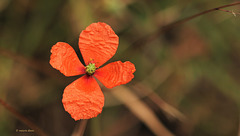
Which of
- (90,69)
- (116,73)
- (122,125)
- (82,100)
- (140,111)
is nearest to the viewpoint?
(82,100)

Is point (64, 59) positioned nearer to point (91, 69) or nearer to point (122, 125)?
point (91, 69)

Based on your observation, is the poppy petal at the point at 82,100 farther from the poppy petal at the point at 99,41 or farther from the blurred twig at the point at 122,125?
the blurred twig at the point at 122,125

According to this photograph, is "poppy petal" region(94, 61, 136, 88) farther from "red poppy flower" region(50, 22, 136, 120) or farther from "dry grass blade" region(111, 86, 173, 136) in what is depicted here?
"dry grass blade" region(111, 86, 173, 136)

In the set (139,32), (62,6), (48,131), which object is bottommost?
(48,131)

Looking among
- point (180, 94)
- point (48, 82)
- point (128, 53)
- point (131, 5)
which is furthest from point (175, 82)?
point (48, 82)

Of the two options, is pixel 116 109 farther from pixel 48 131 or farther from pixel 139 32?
pixel 139 32

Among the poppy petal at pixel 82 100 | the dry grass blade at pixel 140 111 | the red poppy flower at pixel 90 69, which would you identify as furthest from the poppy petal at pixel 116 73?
the dry grass blade at pixel 140 111

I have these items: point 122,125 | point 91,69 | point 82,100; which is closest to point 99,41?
point 91,69
